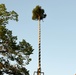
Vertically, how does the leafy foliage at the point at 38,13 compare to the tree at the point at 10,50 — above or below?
above

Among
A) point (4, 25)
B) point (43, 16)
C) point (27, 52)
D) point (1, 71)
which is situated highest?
point (43, 16)

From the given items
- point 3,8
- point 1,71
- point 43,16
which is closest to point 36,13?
point 43,16

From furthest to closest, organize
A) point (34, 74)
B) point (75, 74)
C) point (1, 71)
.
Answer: point (75, 74) → point (34, 74) → point (1, 71)

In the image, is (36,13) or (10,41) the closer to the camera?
(10,41)

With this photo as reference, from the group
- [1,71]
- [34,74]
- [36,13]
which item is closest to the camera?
[1,71]

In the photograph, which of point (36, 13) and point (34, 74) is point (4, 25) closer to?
point (34, 74)

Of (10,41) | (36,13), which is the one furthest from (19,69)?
(36,13)

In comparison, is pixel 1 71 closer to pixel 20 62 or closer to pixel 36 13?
pixel 20 62

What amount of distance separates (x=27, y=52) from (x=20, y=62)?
135 centimetres

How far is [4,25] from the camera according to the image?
1253 inches

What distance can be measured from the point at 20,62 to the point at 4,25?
437cm

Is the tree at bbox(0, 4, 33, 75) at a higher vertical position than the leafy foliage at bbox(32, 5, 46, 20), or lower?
lower

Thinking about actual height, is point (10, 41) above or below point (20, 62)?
above

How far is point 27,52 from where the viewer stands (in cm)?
3228
